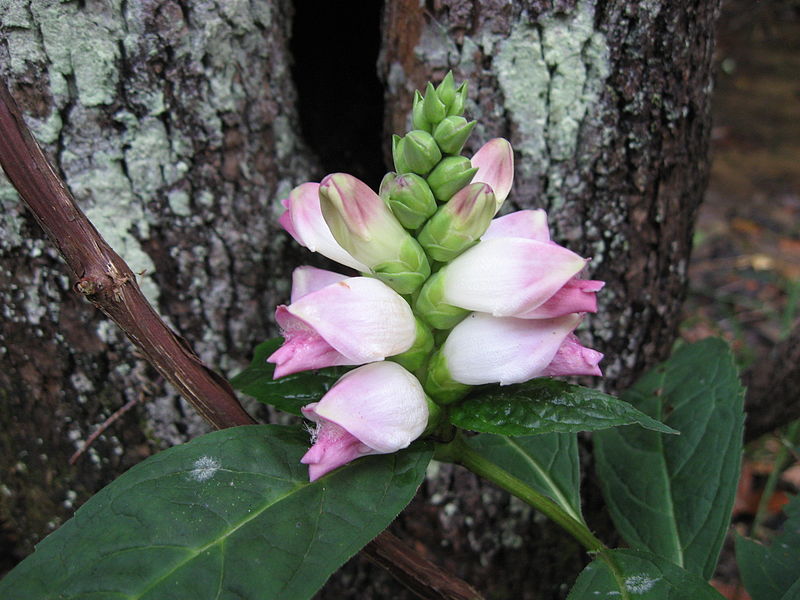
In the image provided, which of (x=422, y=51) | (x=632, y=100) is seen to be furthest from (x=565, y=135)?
(x=422, y=51)

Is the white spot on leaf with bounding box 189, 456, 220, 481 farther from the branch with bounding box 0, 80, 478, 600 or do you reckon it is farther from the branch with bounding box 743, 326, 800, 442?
the branch with bounding box 743, 326, 800, 442

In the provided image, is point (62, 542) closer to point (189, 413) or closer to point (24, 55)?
point (189, 413)

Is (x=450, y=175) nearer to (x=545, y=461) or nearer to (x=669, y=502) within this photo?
(x=545, y=461)

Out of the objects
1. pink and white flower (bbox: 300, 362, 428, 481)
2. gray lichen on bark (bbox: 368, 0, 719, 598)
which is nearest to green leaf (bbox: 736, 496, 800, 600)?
gray lichen on bark (bbox: 368, 0, 719, 598)

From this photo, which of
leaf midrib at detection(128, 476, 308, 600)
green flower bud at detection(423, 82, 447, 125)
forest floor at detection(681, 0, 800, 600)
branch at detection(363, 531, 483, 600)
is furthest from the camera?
forest floor at detection(681, 0, 800, 600)

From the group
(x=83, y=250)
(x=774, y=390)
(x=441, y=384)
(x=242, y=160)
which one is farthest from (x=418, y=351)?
(x=774, y=390)
